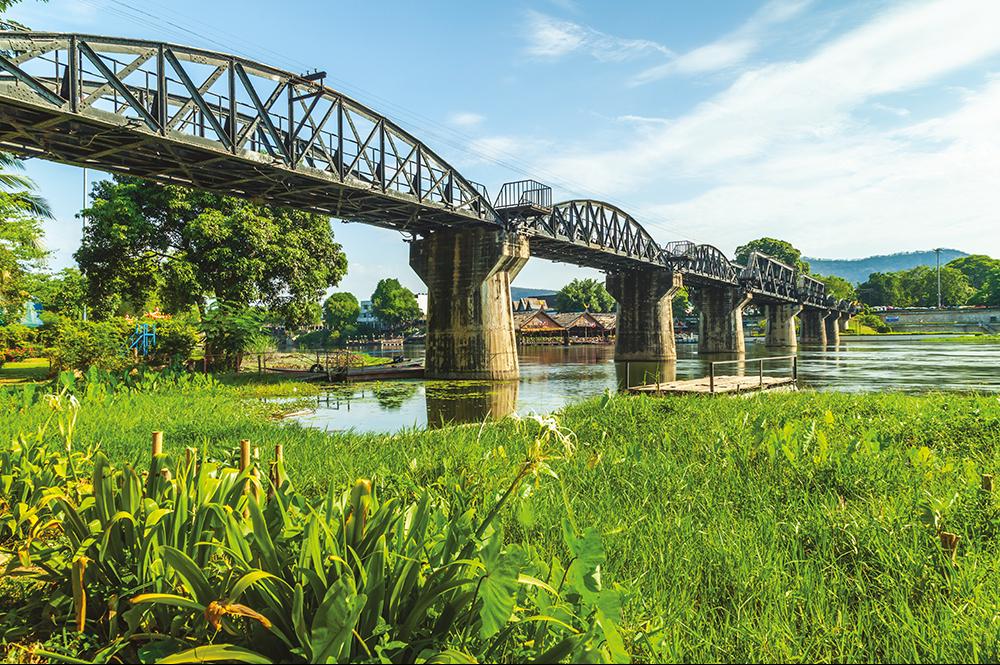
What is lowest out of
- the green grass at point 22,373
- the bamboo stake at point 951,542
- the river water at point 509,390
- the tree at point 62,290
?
the river water at point 509,390

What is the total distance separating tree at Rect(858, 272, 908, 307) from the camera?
17688 cm

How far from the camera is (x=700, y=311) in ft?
311

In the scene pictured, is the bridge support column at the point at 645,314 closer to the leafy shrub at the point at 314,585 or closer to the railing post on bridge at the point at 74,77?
the railing post on bridge at the point at 74,77

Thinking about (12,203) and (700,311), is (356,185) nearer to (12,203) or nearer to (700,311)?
(12,203)

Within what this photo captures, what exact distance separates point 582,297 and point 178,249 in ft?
401

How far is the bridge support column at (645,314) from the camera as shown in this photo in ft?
241

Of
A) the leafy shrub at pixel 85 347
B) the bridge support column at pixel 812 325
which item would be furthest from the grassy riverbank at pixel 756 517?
the bridge support column at pixel 812 325

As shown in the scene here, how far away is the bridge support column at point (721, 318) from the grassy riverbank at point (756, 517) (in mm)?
83056

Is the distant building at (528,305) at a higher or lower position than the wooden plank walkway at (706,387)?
higher

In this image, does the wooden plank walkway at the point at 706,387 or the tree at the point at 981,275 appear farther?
the tree at the point at 981,275

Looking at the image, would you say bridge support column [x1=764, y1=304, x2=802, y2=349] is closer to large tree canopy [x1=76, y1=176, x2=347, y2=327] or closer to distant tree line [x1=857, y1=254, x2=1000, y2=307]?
distant tree line [x1=857, y1=254, x2=1000, y2=307]

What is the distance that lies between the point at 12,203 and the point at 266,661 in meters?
36.8

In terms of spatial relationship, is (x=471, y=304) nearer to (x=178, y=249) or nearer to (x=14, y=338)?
(x=178, y=249)

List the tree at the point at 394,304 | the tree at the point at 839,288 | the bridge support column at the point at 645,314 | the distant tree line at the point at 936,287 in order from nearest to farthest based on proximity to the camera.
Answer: the bridge support column at the point at 645,314 → the tree at the point at 394,304 → the distant tree line at the point at 936,287 → the tree at the point at 839,288
